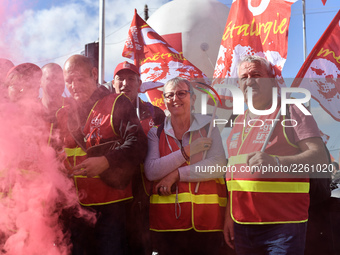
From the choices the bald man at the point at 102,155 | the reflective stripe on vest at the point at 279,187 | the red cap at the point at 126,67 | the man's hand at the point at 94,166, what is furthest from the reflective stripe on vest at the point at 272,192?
the red cap at the point at 126,67

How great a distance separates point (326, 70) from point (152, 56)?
9.02 feet

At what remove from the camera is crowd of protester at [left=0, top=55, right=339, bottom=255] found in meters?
2.13

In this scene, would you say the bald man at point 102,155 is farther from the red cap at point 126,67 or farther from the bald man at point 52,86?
the red cap at point 126,67

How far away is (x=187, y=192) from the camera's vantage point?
2.47 m

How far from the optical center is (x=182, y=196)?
8.09 feet

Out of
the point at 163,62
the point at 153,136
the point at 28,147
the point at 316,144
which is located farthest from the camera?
the point at 163,62

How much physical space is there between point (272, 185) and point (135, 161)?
892 millimetres

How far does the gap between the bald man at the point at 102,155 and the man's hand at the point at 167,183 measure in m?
0.21

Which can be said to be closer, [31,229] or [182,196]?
[31,229]

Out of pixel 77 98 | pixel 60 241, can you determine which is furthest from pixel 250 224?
pixel 77 98

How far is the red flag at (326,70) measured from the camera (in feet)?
11.2

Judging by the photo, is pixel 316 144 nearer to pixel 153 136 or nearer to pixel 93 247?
pixel 153 136

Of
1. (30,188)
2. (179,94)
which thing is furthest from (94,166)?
(179,94)

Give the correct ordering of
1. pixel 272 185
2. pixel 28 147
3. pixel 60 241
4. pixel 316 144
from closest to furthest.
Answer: pixel 316 144, pixel 272 185, pixel 28 147, pixel 60 241
